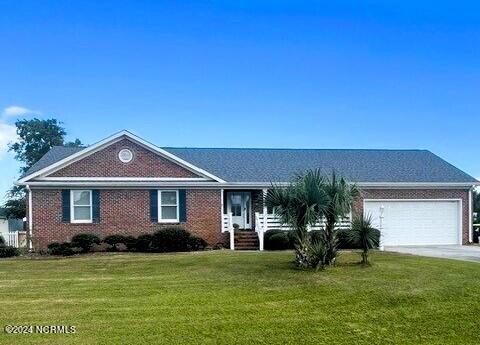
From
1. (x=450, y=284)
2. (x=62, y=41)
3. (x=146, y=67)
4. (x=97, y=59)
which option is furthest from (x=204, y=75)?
(x=450, y=284)

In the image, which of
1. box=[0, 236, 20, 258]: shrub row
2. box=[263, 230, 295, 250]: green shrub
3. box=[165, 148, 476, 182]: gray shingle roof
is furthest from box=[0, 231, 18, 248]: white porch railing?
box=[263, 230, 295, 250]: green shrub

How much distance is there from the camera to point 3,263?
17891 millimetres

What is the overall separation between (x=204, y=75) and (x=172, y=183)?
5075 mm

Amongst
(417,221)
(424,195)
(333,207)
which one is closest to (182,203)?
(333,207)

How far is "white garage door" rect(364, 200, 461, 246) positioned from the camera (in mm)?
25078

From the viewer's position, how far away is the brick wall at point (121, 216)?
22.0 metres

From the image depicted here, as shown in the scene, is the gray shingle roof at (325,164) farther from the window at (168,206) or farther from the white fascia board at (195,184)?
the window at (168,206)

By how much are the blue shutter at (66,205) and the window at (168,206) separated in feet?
13.0

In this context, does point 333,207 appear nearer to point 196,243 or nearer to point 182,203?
point 196,243

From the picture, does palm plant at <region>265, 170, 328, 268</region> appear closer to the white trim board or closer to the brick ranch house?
the brick ranch house

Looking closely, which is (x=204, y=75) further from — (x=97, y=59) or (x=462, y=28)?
(x=462, y=28)

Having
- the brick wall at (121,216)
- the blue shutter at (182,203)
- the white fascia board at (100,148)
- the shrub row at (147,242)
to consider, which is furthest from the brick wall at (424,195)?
the shrub row at (147,242)

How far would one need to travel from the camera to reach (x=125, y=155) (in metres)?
23.1

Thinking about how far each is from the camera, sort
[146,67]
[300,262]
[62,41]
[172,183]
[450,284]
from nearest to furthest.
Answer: [450,284]
[300,262]
[62,41]
[146,67]
[172,183]
